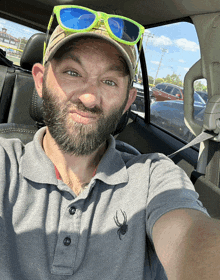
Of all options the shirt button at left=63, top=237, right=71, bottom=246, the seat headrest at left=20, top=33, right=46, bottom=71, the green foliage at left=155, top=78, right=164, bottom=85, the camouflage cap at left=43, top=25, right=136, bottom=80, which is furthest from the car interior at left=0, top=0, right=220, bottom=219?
the shirt button at left=63, top=237, right=71, bottom=246

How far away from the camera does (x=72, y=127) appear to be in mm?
1090

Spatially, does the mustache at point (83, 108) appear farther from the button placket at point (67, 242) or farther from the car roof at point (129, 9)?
the car roof at point (129, 9)

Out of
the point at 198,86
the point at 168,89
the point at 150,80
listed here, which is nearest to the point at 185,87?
the point at 198,86

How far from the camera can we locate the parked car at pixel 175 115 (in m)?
2.17

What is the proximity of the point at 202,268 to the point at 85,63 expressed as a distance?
2.73 ft

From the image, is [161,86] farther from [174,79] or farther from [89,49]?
[89,49]

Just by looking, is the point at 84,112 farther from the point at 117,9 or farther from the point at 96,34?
the point at 117,9

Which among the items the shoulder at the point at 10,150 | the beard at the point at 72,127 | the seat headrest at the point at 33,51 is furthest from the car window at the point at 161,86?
the shoulder at the point at 10,150

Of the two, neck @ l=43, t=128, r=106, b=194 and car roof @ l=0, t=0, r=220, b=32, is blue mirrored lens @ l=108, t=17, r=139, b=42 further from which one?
car roof @ l=0, t=0, r=220, b=32

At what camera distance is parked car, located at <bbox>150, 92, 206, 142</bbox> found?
2174 mm

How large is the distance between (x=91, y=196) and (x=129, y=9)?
1894 mm

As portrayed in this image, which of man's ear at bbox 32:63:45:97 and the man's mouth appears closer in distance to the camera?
the man's mouth

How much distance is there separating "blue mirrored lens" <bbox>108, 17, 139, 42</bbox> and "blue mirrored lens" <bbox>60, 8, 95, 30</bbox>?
3.4 inches

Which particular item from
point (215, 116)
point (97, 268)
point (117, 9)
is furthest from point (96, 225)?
point (117, 9)
